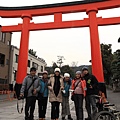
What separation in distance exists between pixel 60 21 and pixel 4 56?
1358 centimetres

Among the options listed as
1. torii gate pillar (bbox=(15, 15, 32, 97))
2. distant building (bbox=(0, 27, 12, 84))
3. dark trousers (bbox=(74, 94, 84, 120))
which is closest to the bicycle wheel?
dark trousers (bbox=(74, 94, 84, 120))

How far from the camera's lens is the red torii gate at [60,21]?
11.3 metres

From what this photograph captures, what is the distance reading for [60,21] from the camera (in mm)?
12008

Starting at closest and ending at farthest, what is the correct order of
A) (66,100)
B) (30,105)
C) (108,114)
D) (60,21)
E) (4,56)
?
(108,114) < (30,105) < (66,100) < (60,21) < (4,56)

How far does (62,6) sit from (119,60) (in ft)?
29.3

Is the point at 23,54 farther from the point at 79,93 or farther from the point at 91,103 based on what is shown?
the point at 91,103

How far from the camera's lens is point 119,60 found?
58.9ft

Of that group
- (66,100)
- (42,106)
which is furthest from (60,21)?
(42,106)

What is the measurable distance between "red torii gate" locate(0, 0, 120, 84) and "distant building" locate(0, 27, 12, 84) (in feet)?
33.3

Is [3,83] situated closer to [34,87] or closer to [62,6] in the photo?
[62,6]

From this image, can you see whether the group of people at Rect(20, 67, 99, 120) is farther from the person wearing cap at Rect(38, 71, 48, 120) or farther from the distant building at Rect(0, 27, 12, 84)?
the distant building at Rect(0, 27, 12, 84)

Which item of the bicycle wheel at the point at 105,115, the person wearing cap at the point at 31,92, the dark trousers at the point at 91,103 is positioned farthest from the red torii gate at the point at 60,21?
the bicycle wheel at the point at 105,115

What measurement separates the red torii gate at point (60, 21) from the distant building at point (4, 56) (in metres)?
10.1

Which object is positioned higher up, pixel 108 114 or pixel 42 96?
pixel 42 96
